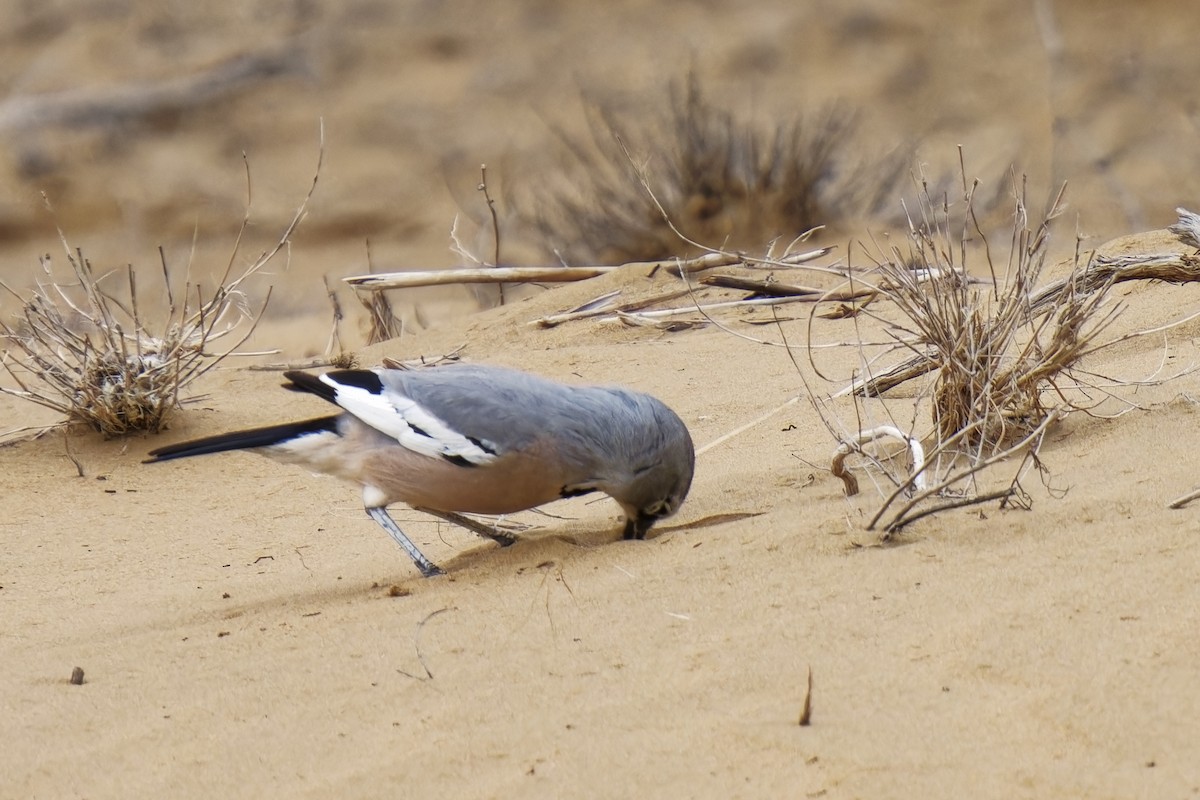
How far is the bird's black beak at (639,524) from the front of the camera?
14.0 feet

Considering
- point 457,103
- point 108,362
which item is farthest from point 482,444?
point 457,103

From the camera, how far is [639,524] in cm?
429

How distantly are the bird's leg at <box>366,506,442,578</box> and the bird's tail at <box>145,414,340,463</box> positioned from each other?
301 millimetres

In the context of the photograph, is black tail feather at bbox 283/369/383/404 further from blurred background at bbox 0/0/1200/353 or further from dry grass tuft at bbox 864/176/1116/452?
blurred background at bbox 0/0/1200/353

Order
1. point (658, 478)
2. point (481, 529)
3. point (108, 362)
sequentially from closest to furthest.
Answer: point (658, 478), point (481, 529), point (108, 362)

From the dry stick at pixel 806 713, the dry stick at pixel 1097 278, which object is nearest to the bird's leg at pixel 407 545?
the dry stick at pixel 1097 278

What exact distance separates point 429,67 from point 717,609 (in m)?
14.2

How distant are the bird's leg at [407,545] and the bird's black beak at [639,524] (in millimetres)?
599

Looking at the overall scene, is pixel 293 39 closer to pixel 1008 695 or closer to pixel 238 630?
pixel 238 630

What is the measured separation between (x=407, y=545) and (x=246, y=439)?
Result: 597mm

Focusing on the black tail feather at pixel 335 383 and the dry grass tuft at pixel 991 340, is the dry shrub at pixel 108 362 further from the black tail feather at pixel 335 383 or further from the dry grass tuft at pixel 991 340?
the dry grass tuft at pixel 991 340

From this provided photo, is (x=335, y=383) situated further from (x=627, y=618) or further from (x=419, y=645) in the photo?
(x=627, y=618)

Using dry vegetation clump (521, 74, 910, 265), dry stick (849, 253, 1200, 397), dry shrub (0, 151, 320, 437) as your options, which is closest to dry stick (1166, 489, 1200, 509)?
dry stick (849, 253, 1200, 397)

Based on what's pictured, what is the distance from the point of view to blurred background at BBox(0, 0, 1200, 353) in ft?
50.3
